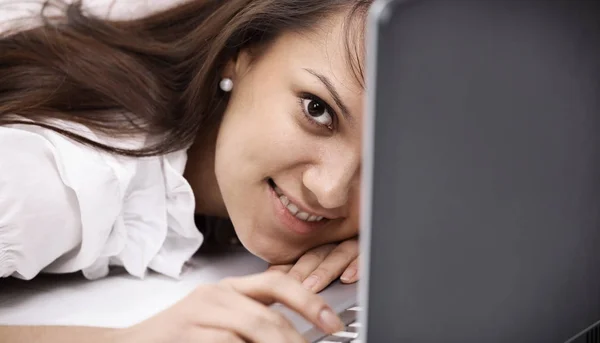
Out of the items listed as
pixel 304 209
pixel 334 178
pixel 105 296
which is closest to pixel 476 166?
pixel 334 178

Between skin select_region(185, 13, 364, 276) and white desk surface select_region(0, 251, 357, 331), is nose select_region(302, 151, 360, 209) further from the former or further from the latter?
white desk surface select_region(0, 251, 357, 331)

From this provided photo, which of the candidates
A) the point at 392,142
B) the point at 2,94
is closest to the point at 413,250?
the point at 392,142

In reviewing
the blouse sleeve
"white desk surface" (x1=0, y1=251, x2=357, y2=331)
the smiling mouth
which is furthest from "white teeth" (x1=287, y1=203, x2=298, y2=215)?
the blouse sleeve

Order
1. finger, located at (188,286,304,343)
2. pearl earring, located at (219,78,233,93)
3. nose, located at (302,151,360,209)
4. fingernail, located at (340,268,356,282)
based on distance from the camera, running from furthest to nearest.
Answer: pearl earring, located at (219,78,233,93)
fingernail, located at (340,268,356,282)
nose, located at (302,151,360,209)
finger, located at (188,286,304,343)

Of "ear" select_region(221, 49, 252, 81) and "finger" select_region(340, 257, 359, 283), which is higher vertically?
"ear" select_region(221, 49, 252, 81)

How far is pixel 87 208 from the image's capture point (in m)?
0.94

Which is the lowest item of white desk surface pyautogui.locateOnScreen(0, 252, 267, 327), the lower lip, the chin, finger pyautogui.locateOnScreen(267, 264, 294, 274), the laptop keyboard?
the laptop keyboard

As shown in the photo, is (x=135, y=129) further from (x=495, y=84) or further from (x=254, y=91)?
(x=495, y=84)

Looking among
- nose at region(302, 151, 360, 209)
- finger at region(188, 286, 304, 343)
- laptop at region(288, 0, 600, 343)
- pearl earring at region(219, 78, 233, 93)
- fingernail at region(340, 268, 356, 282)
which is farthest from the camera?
pearl earring at region(219, 78, 233, 93)

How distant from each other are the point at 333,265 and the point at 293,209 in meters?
0.08

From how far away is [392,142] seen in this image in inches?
18.4

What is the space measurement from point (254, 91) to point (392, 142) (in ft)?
1.84

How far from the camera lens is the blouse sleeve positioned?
0.88 metres

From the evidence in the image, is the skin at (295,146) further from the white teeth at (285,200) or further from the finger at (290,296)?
the finger at (290,296)
